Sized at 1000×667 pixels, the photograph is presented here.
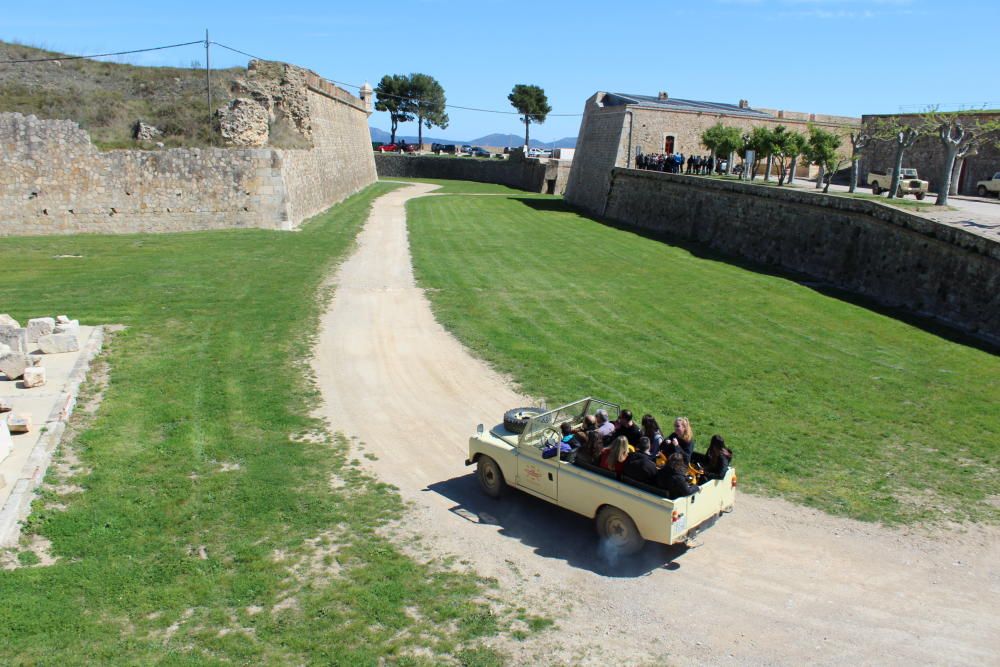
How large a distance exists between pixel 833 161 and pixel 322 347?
2196cm

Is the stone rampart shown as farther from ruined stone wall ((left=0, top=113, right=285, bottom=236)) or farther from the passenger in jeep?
the passenger in jeep

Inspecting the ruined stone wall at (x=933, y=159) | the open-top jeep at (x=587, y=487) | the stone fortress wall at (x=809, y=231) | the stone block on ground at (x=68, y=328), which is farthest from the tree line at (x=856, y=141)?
the stone block on ground at (x=68, y=328)

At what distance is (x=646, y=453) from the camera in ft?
26.8

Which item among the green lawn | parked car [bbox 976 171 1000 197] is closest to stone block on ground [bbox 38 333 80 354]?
parked car [bbox 976 171 1000 197]

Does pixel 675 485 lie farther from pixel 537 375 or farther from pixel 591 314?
pixel 591 314

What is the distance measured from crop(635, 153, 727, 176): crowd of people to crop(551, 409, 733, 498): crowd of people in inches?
1179

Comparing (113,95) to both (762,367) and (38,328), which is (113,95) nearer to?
(38,328)

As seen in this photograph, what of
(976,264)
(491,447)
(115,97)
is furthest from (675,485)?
(115,97)

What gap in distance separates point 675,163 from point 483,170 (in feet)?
96.5

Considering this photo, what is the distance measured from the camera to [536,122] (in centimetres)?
9912

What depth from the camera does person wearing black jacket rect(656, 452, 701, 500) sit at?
7484mm

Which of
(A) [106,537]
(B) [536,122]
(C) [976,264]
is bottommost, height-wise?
(A) [106,537]

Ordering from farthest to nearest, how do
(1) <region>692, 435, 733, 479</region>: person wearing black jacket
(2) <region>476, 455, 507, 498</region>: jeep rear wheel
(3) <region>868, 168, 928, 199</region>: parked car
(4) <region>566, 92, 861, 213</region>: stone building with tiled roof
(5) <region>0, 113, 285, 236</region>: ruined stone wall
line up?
(4) <region>566, 92, 861, 213</region>: stone building with tiled roof < (3) <region>868, 168, 928, 199</region>: parked car < (5) <region>0, 113, 285, 236</region>: ruined stone wall < (2) <region>476, 455, 507, 498</region>: jeep rear wheel < (1) <region>692, 435, 733, 479</region>: person wearing black jacket

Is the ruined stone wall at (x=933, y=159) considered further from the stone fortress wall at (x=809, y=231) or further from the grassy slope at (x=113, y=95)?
the grassy slope at (x=113, y=95)
